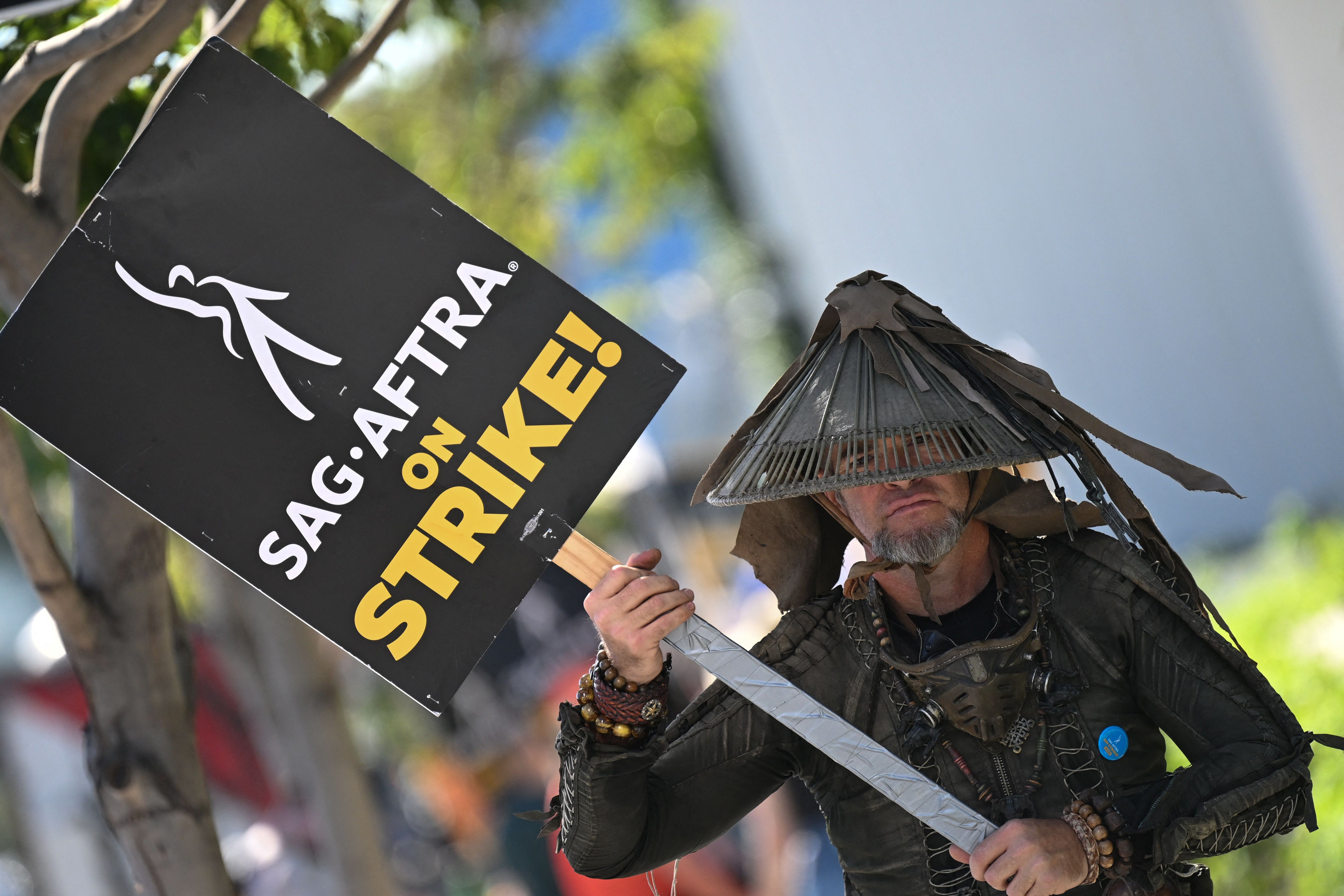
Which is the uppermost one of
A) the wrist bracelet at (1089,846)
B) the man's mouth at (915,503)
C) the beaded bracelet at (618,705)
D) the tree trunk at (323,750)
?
the man's mouth at (915,503)

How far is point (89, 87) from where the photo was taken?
8.45 ft

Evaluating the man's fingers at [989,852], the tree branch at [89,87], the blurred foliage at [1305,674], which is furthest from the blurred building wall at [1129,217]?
the tree branch at [89,87]

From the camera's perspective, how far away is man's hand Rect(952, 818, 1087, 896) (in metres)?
2.20

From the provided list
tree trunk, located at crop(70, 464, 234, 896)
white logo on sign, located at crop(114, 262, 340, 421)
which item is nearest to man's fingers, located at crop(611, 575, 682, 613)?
white logo on sign, located at crop(114, 262, 340, 421)

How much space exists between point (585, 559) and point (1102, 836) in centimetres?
99

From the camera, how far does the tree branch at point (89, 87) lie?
8.41 ft

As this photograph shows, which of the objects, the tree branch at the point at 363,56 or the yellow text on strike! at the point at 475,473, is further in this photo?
the tree branch at the point at 363,56

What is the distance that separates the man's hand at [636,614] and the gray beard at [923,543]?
1.34 feet

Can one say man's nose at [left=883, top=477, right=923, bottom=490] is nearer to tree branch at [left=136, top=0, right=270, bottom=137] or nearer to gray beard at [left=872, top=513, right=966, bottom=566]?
gray beard at [left=872, top=513, right=966, bottom=566]

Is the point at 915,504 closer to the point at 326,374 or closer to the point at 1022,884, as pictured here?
the point at 1022,884

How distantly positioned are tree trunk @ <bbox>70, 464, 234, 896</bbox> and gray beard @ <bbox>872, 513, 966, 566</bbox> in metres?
1.48

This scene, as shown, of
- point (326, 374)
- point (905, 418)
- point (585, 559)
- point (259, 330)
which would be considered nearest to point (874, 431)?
point (905, 418)

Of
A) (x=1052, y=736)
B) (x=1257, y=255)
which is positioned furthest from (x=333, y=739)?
(x=1257, y=255)

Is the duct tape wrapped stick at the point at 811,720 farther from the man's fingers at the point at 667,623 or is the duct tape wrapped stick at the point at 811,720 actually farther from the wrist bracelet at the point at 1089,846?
the wrist bracelet at the point at 1089,846
